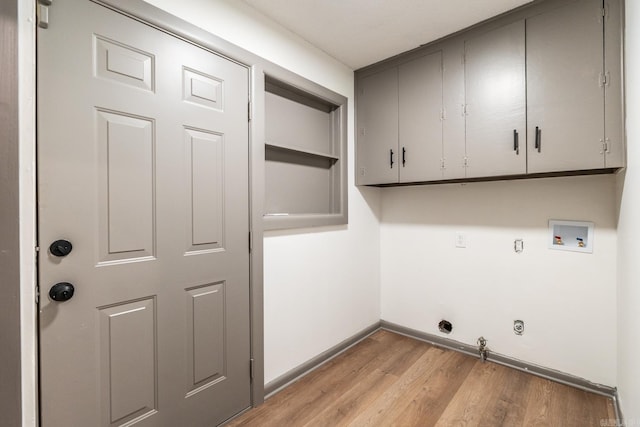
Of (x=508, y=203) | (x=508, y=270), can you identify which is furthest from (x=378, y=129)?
(x=508, y=270)

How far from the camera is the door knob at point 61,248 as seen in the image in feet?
3.68

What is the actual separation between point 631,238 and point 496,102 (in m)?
1.03

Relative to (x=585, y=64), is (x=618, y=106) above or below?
below

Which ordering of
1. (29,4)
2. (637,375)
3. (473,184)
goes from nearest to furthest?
1. (29,4)
2. (637,375)
3. (473,184)

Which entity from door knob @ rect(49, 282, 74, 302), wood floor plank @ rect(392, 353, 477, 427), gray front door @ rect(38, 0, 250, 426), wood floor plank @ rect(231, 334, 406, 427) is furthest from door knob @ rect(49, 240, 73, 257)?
wood floor plank @ rect(392, 353, 477, 427)

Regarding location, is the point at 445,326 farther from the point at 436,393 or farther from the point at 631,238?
the point at 631,238

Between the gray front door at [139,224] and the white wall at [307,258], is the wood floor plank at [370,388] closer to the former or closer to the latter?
the white wall at [307,258]

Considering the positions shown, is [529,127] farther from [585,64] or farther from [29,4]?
[29,4]

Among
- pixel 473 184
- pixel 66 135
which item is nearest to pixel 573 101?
pixel 473 184

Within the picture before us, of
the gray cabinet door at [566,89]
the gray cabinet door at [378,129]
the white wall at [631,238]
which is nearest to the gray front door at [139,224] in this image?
the gray cabinet door at [378,129]

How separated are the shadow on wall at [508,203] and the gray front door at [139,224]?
158 cm

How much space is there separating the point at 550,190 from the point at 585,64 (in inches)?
30.8

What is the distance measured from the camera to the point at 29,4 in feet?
3.50

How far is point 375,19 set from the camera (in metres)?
1.88
